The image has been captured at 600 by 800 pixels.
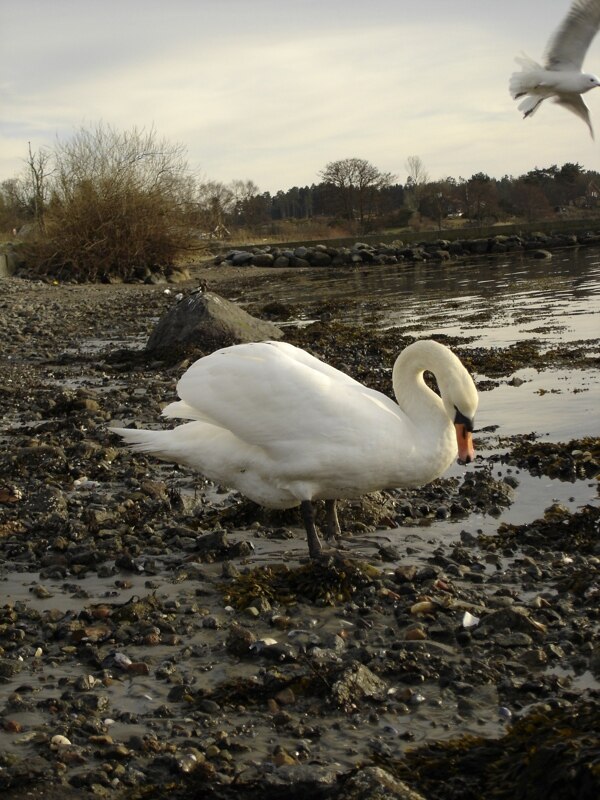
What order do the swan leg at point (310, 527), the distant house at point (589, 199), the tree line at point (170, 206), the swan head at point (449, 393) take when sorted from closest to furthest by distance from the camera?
the swan leg at point (310, 527) < the swan head at point (449, 393) < the tree line at point (170, 206) < the distant house at point (589, 199)

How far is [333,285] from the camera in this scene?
3434cm

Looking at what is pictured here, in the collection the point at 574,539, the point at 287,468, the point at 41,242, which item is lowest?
the point at 574,539

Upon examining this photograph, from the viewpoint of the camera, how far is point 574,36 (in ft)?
33.9

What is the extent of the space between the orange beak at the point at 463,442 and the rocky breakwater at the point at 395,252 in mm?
43918

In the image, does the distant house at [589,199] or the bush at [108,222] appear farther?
the distant house at [589,199]

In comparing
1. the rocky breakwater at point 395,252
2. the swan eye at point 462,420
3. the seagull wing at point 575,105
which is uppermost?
the seagull wing at point 575,105

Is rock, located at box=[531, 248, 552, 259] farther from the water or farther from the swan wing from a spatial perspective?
the swan wing

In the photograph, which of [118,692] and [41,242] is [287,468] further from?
[41,242]

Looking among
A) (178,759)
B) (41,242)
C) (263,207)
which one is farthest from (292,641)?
(263,207)

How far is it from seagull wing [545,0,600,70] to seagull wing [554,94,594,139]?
0.21 feet

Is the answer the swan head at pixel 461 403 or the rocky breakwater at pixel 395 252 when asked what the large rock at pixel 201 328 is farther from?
the rocky breakwater at pixel 395 252

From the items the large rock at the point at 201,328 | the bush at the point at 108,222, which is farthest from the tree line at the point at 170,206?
the large rock at the point at 201,328

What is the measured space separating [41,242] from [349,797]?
3745 centimetres

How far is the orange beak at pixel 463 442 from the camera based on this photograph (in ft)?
18.8
